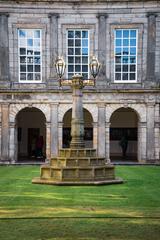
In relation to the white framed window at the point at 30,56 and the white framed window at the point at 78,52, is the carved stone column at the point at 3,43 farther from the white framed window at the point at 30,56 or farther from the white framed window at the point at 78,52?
the white framed window at the point at 78,52

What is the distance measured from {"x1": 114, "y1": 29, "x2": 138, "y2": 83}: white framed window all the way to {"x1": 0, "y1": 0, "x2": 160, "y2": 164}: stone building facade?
0.06m

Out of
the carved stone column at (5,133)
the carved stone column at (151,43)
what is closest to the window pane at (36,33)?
the carved stone column at (5,133)

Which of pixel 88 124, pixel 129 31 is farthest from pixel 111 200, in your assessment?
pixel 88 124

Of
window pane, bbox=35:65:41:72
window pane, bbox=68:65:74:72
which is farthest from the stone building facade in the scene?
window pane, bbox=68:65:74:72

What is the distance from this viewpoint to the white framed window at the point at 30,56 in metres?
28.3

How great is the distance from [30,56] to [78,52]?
293 cm

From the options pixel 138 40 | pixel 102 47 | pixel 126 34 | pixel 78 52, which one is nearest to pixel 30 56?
pixel 78 52

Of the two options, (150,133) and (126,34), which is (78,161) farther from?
(126,34)

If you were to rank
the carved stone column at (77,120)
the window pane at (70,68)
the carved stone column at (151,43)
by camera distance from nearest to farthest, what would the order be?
the carved stone column at (77,120)
the carved stone column at (151,43)
the window pane at (70,68)

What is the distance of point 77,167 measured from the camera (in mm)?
16172

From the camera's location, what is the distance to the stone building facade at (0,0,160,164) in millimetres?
27938

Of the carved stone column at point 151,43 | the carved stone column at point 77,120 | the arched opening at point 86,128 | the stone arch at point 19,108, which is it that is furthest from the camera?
the arched opening at point 86,128

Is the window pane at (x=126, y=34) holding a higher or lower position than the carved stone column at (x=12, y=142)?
higher

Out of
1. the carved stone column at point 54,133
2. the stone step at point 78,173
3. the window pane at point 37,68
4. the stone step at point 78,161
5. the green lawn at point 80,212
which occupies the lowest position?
the green lawn at point 80,212
